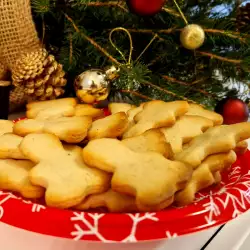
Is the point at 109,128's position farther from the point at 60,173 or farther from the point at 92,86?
the point at 92,86

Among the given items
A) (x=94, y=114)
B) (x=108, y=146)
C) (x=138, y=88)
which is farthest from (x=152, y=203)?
(x=138, y=88)

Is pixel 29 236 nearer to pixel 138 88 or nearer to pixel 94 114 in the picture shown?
pixel 94 114

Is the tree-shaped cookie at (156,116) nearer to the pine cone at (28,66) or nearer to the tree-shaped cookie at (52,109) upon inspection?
the tree-shaped cookie at (52,109)

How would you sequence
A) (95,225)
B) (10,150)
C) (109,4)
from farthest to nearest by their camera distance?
(109,4) → (10,150) → (95,225)

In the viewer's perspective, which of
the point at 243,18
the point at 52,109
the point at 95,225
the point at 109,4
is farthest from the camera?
the point at 243,18

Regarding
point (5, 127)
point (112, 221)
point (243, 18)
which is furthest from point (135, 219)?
point (243, 18)
